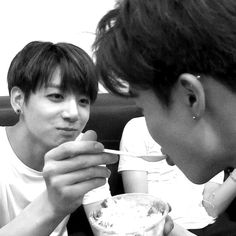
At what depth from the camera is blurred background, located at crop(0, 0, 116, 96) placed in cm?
172

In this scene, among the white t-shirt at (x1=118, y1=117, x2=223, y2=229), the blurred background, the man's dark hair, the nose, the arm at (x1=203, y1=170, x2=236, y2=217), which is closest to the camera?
the man's dark hair

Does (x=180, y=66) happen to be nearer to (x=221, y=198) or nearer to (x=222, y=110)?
(x=222, y=110)

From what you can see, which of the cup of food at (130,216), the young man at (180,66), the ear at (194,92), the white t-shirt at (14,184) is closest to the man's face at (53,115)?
the white t-shirt at (14,184)

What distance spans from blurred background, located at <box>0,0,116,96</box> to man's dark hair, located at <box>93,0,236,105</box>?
3.98 feet

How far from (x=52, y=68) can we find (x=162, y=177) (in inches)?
28.0

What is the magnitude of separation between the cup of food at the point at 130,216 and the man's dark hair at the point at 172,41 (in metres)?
0.33

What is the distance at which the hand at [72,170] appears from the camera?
0.69 m

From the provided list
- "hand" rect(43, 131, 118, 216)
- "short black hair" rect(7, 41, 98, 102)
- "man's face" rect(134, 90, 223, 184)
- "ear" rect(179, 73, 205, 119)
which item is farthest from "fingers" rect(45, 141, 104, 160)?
"short black hair" rect(7, 41, 98, 102)

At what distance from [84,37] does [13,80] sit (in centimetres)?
68

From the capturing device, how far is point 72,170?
703 millimetres

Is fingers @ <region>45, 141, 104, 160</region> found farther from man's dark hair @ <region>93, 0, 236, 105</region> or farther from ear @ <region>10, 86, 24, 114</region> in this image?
ear @ <region>10, 86, 24, 114</region>

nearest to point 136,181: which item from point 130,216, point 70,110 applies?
point 70,110

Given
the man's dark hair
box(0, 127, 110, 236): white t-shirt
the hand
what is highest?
the man's dark hair

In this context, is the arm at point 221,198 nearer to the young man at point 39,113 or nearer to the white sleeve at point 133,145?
the white sleeve at point 133,145
